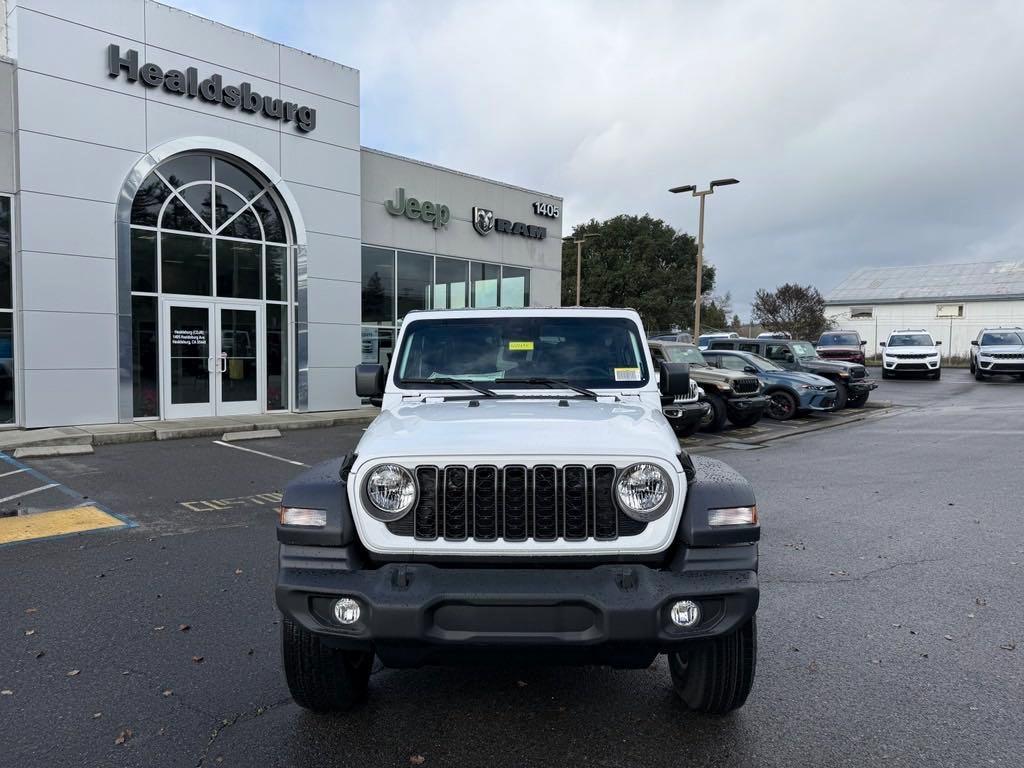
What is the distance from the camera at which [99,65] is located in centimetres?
1306

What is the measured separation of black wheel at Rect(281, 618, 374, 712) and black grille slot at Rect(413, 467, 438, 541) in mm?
573

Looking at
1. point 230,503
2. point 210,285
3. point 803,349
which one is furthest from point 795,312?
point 230,503

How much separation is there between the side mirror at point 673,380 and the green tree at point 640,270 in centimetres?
4609

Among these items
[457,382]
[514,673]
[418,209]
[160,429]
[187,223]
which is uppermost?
[418,209]

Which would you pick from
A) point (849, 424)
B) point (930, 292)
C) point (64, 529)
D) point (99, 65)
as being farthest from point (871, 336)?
point (64, 529)

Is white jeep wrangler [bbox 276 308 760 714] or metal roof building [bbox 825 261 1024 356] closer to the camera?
white jeep wrangler [bbox 276 308 760 714]

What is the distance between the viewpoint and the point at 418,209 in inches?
734

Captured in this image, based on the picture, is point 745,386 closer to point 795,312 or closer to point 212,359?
point 212,359

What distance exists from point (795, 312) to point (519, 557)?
167 feet

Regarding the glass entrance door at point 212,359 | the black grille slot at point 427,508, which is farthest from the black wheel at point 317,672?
the glass entrance door at point 212,359

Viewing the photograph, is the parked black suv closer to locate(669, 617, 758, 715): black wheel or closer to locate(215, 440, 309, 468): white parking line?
locate(215, 440, 309, 468): white parking line

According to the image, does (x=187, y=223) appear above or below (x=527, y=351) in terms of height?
above

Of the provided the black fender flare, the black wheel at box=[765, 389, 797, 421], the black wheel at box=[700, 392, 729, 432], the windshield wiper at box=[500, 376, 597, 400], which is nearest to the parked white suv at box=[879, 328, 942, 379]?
the black wheel at box=[765, 389, 797, 421]

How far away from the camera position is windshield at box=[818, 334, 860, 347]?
28781 mm
